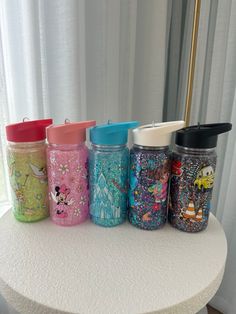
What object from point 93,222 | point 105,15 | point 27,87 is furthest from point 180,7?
point 93,222

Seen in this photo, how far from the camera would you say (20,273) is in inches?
16.2

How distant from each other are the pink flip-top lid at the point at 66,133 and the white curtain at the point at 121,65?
0.74 feet

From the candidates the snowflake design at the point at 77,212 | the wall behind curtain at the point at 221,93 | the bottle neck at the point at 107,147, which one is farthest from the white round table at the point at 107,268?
the wall behind curtain at the point at 221,93

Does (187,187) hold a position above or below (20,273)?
above

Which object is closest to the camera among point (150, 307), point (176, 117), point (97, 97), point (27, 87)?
point (150, 307)

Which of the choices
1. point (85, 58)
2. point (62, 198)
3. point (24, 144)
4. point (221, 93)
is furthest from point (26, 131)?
point (221, 93)

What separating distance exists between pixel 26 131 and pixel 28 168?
75mm

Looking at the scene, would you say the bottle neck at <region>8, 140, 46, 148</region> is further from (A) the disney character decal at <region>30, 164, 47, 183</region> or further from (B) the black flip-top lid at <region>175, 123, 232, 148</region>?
(B) the black flip-top lid at <region>175, 123, 232, 148</region>

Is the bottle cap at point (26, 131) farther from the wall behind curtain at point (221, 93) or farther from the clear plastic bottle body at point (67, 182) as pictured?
the wall behind curtain at point (221, 93)

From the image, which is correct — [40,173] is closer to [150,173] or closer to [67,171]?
[67,171]

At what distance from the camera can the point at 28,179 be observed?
0.52 m

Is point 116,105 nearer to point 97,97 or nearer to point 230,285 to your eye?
point 97,97

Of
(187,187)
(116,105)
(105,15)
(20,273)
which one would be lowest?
(20,273)

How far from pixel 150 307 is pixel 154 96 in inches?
26.0
